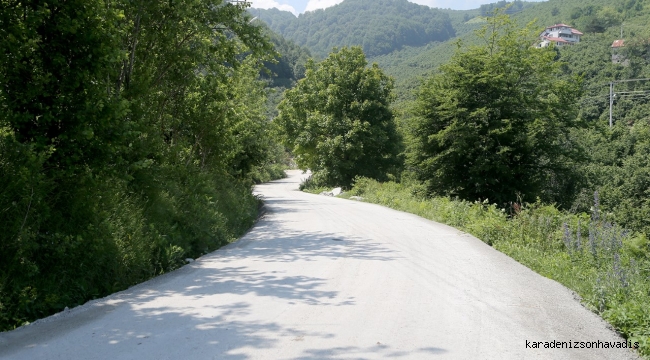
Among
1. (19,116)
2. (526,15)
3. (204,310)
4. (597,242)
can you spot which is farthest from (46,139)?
(526,15)

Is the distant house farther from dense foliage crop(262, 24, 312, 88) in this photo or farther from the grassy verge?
the grassy verge

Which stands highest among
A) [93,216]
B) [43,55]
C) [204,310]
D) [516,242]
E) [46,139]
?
[43,55]

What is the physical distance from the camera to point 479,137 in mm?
21578

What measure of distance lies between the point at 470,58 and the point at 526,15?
147 meters

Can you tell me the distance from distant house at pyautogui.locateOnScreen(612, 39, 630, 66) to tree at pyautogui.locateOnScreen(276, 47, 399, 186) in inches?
2457

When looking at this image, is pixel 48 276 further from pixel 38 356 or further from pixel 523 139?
pixel 523 139

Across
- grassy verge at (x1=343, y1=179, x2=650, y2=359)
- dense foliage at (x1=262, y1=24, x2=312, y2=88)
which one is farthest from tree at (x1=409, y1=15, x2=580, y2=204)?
dense foliage at (x1=262, y1=24, x2=312, y2=88)

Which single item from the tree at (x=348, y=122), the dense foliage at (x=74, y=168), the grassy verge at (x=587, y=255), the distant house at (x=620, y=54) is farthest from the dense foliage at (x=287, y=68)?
the dense foliage at (x=74, y=168)

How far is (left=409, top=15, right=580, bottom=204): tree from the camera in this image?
21359mm

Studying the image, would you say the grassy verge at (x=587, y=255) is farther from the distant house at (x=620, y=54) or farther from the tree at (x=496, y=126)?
the distant house at (x=620, y=54)

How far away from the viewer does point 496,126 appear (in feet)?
70.1

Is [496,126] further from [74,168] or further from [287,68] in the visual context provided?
[287,68]

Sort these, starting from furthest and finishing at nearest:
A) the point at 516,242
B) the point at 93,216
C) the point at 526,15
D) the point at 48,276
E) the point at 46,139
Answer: the point at 526,15
the point at 516,242
the point at 93,216
the point at 46,139
the point at 48,276

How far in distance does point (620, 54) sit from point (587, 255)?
93.2m
